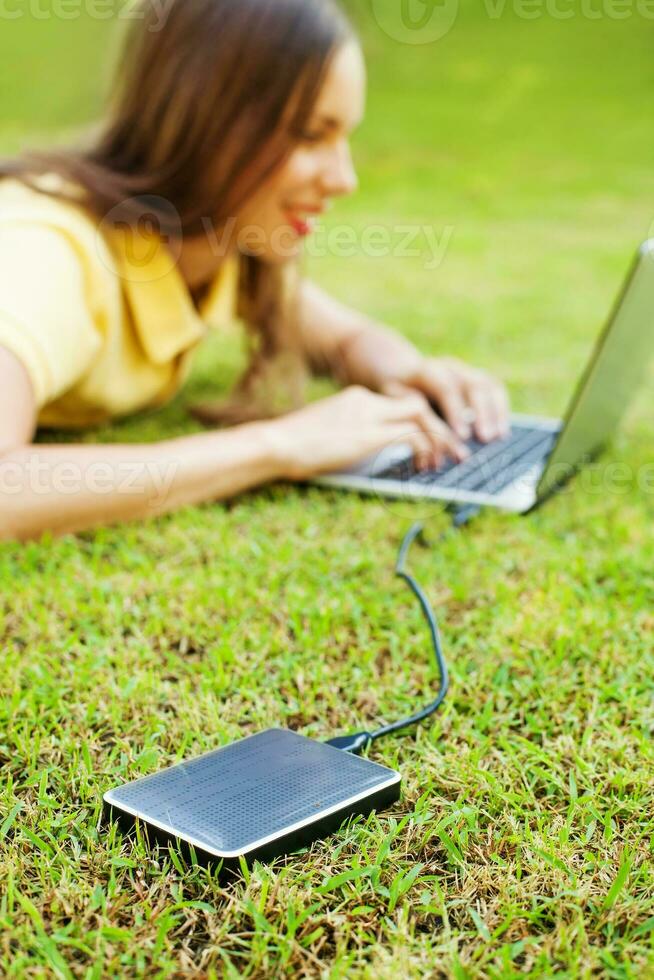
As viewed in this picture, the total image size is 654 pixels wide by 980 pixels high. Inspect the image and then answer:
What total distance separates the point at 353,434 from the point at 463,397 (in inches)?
13.9

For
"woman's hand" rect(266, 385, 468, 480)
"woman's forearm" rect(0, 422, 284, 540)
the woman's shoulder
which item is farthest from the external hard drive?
the woman's shoulder

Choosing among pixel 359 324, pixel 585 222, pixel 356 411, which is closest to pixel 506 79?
pixel 585 222

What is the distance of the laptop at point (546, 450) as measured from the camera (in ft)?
4.87

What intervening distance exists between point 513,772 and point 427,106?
8.57 meters

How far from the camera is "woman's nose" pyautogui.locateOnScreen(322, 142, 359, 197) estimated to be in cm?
185

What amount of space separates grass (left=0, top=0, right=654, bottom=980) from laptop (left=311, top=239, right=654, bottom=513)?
0.04 metres

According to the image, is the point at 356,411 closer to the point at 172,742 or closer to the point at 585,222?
the point at 172,742

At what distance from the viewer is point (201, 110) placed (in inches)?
71.9

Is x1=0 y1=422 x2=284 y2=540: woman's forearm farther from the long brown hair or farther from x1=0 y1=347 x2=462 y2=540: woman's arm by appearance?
the long brown hair

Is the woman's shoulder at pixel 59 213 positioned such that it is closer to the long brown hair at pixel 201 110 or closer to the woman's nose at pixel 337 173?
the long brown hair at pixel 201 110

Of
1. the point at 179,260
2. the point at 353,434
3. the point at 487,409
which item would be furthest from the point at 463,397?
the point at 179,260

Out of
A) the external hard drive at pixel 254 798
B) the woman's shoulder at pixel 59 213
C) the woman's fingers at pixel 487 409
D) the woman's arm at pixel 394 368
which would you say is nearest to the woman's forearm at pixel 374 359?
the woman's arm at pixel 394 368

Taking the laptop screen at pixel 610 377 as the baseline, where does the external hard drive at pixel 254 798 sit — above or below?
below

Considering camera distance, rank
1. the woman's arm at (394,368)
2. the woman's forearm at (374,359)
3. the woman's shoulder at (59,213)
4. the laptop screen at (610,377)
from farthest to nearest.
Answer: the woman's forearm at (374,359)
the woman's arm at (394,368)
the woman's shoulder at (59,213)
the laptop screen at (610,377)
